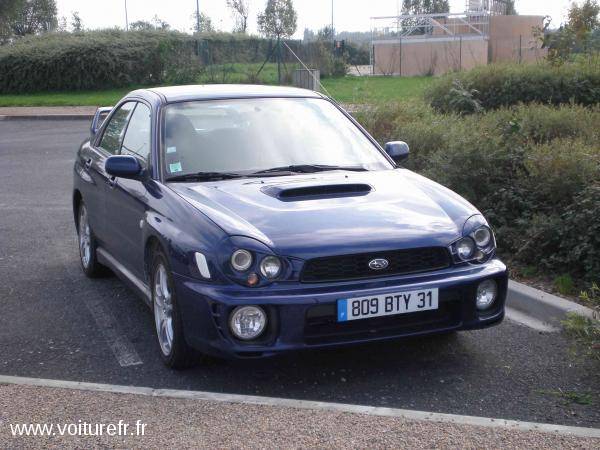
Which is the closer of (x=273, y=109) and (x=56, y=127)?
(x=273, y=109)

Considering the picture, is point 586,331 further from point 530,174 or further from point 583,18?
point 583,18

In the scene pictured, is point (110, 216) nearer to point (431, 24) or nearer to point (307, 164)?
point (307, 164)

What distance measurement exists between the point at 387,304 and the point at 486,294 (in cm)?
70

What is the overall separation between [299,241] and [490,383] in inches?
51.7

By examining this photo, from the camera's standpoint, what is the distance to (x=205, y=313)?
4598mm

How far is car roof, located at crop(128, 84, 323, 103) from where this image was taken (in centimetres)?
617

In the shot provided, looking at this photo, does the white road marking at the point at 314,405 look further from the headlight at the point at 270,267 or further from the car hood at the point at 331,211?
the car hood at the point at 331,211

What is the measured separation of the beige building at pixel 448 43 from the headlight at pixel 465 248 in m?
36.5

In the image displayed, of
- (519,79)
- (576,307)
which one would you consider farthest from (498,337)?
(519,79)

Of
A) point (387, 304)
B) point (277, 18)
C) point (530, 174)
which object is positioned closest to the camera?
point (387, 304)

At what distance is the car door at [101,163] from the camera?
6695mm

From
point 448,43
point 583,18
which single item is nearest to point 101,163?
point 583,18

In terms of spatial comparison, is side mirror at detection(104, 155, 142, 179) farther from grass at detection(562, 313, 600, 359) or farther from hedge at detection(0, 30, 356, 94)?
hedge at detection(0, 30, 356, 94)

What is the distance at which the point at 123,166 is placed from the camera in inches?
222
